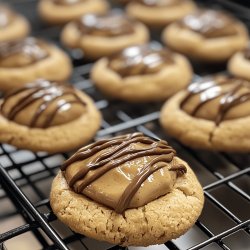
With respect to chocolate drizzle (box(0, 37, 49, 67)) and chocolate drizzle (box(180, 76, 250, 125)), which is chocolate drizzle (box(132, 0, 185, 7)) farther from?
chocolate drizzle (box(180, 76, 250, 125))

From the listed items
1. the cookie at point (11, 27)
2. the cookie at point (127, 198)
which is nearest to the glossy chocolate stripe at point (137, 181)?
the cookie at point (127, 198)

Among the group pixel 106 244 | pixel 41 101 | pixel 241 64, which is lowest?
pixel 106 244

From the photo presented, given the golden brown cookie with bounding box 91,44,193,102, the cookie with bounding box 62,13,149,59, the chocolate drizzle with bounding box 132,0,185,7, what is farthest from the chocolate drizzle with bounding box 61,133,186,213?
the chocolate drizzle with bounding box 132,0,185,7

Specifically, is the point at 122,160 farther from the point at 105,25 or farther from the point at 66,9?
the point at 66,9

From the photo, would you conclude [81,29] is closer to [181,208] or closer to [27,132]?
[27,132]

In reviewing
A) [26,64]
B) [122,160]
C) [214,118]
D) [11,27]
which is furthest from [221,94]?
[11,27]

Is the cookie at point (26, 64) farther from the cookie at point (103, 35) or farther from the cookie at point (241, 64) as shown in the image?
the cookie at point (241, 64)

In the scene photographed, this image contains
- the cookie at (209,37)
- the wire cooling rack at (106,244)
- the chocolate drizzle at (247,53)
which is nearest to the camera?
the wire cooling rack at (106,244)
